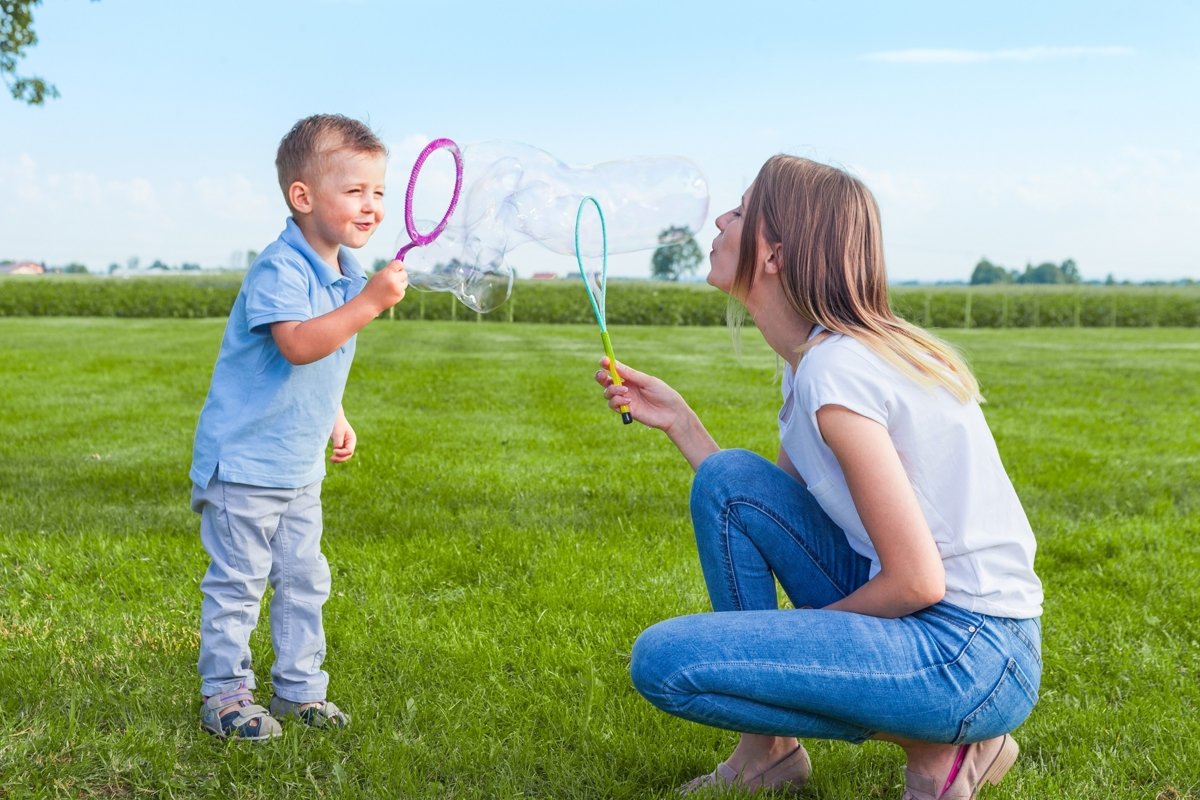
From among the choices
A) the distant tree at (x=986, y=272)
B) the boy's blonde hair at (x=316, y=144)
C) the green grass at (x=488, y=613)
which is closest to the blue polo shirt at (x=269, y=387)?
the boy's blonde hair at (x=316, y=144)

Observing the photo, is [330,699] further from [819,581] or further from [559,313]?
[559,313]

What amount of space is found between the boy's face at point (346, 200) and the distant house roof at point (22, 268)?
46.3m

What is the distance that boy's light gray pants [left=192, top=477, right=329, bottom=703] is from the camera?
2648 millimetres

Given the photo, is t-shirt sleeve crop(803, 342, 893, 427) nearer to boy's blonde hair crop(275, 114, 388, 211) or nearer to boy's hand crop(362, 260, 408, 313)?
boy's hand crop(362, 260, 408, 313)

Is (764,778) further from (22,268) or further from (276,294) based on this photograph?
(22,268)

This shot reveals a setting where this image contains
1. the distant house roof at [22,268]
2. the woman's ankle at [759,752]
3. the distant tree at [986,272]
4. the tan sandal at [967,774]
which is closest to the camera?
the tan sandal at [967,774]

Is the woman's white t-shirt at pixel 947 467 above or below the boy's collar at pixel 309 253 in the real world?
below

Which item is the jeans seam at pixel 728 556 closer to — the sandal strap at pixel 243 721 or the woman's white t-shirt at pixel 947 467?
the woman's white t-shirt at pixel 947 467

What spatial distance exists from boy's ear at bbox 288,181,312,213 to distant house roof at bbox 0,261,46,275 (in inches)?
1822

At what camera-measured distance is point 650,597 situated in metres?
3.54

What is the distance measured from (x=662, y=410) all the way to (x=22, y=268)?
48570 mm

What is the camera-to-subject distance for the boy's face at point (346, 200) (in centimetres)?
264

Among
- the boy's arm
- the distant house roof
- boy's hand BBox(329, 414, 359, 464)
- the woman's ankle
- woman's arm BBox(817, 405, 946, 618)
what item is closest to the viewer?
woman's arm BBox(817, 405, 946, 618)

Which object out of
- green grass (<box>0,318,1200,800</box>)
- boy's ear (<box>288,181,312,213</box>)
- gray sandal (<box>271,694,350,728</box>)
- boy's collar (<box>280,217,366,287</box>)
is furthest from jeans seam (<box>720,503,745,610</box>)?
boy's ear (<box>288,181,312,213</box>)
